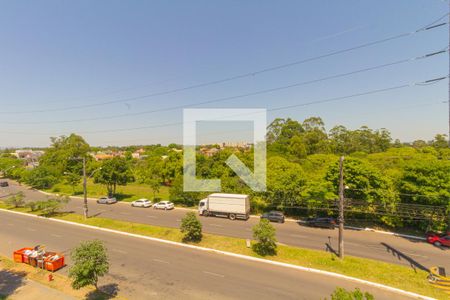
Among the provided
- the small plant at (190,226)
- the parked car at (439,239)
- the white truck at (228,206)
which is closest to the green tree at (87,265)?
the small plant at (190,226)

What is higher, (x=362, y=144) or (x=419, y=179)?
(x=362, y=144)

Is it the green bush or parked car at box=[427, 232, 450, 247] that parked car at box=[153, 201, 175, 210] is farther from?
parked car at box=[427, 232, 450, 247]

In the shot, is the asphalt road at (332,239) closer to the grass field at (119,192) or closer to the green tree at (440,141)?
the grass field at (119,192)

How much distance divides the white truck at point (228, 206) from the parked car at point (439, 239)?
1892 centimetres

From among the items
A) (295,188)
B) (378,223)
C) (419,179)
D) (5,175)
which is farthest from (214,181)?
(5,175)

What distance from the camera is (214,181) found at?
1503 inches

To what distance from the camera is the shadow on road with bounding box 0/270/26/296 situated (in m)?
14.5

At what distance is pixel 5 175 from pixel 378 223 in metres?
110

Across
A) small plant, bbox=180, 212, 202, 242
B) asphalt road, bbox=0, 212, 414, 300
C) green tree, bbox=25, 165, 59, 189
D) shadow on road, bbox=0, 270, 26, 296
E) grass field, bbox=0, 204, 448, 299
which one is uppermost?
green tree, bbox=25, 165, 59, 189

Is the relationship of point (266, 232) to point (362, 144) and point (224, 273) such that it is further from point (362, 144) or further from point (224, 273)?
Result: point (362, 144)

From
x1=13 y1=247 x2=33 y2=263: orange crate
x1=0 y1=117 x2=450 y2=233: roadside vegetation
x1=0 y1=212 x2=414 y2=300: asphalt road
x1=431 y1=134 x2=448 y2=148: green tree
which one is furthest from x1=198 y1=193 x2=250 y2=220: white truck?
x1=431 y1=134 x2=448 y2=148: green tree

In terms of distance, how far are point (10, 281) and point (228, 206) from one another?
845 inches

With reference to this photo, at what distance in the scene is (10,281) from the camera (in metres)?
15.7

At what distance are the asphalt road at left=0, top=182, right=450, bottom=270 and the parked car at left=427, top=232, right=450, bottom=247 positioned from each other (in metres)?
0.62
